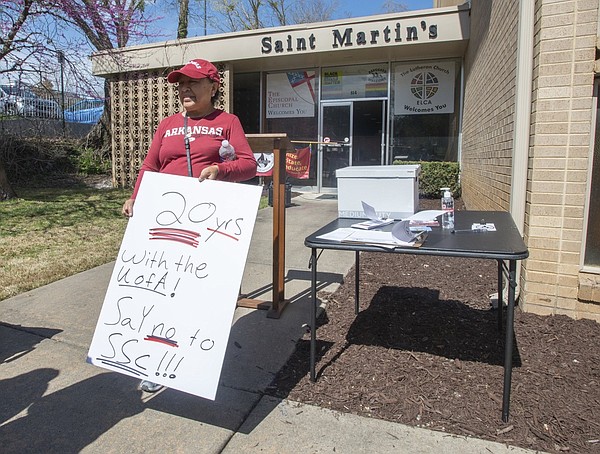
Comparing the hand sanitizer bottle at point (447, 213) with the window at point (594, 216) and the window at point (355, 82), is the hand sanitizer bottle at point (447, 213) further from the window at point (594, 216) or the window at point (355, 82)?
the window at point (355, 82)

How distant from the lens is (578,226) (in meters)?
3.45

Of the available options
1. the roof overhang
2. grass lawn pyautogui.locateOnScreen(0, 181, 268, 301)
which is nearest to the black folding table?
grass lawn pyautogui.locateOnScreen(0, 181, 268, 301)

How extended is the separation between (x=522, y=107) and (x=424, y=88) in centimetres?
824

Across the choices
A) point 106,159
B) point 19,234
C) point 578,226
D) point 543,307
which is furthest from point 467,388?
point 106,159

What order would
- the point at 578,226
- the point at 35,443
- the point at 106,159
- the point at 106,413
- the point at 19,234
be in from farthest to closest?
the point at 106,159
the point at 19,234
the point at 578,226
the point at 106,413
the point at 35,443

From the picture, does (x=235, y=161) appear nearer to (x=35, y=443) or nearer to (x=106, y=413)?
(x=106, y=413)

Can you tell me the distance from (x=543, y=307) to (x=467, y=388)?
4.36ft

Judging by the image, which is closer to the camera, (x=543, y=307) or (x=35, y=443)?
(x=35, y=443)

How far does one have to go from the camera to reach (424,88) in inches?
452

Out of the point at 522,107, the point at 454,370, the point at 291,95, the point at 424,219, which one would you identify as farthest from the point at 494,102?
the point at 291,95

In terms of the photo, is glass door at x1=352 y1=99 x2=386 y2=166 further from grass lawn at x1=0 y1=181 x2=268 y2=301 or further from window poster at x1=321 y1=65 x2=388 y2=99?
grass lawn at x1=0 y1=181 x2=268 y2=301

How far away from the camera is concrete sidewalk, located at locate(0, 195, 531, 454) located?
7.38 feet

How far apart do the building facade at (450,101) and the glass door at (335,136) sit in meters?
0.03

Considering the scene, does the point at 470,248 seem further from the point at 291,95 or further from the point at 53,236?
the point at 291,95
